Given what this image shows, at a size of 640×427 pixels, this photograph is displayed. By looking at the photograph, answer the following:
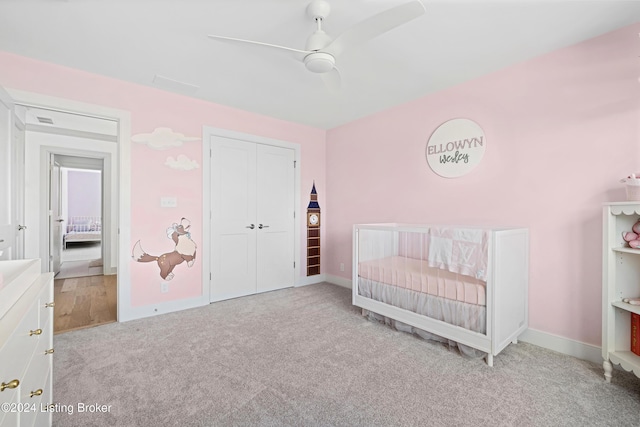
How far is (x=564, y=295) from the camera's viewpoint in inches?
85.3

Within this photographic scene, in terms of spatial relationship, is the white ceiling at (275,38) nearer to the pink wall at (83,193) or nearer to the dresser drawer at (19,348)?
the dresser drawer at (19,348)

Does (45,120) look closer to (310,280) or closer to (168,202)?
(168,202)

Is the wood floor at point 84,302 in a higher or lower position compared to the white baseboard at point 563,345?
lower

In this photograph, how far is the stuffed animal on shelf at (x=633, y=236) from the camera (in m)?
1.71

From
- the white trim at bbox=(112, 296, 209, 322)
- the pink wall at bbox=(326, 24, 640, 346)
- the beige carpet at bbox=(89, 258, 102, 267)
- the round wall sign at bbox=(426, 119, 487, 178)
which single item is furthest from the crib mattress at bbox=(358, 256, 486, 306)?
the beige carpet at bbox=(89, 258, 102, 267)

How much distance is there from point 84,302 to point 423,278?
3.81 meters

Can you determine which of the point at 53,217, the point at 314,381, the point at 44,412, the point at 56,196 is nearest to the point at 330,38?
the point at 314,381

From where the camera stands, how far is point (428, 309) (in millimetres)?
2314

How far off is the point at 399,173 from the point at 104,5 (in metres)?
2.91

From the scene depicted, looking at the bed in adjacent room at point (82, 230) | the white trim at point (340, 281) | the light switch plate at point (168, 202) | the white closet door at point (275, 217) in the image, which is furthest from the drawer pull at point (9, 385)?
the bed in adjacent room at point (82, 230)

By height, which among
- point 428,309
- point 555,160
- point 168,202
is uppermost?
point 555,160

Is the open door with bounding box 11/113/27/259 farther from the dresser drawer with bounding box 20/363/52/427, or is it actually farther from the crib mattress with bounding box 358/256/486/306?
the crib mattress with bounding box 358/256/486/306

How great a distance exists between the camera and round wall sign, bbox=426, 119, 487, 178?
8.63 ft

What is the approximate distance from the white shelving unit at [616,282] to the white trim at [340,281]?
260cm
